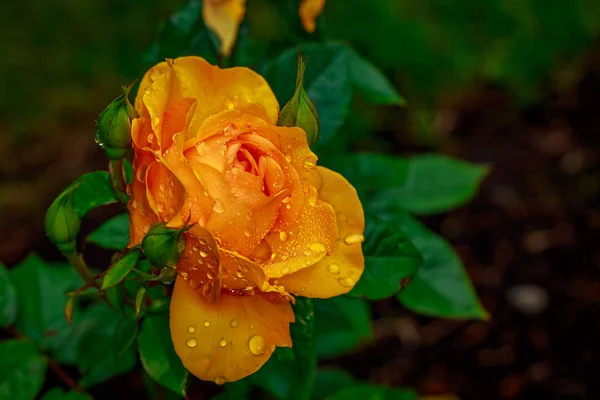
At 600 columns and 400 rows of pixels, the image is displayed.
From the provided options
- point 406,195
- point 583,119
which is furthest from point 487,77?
point 406,195

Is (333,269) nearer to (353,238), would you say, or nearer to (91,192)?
(353,238)

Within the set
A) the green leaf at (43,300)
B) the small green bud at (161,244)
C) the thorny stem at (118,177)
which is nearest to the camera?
the small green bud at (161,244)

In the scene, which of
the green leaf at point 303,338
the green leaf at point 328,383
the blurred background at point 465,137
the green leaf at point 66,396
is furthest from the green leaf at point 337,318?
the blurred background at point 465,137

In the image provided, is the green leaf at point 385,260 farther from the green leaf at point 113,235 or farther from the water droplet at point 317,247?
the green leaf at point 113,235

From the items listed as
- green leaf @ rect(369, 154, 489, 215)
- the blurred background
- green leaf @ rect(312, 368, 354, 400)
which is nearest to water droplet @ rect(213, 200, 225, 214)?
green leaf @ rect(369, 154, 489, 215)

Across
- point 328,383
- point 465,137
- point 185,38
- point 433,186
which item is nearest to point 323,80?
point 185,38

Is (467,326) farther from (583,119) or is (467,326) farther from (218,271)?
(218,271)
